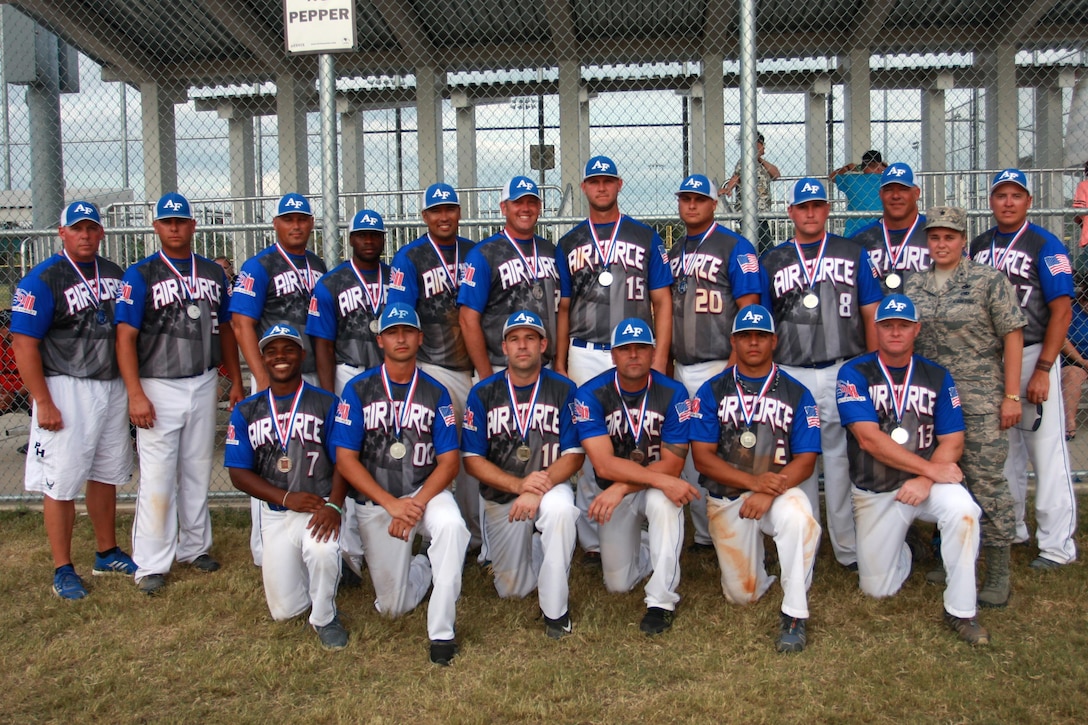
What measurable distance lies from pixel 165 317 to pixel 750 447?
3.36 meters

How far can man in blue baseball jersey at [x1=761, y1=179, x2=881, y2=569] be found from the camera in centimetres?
485

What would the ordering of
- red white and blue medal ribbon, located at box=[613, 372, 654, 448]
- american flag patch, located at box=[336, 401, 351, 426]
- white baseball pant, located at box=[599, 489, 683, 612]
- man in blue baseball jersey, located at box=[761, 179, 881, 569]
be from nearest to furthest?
white baseball pant, located at box=[599, 489, 683, 612] < american flag patch, located at box=[336, 401, 351, 426] < red white and blue medal ribbon, located at box=[613, 372, 654, 448] < man in blue baseball jersey, located at box=[761, 179, 881, 569]

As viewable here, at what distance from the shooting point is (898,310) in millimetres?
4250

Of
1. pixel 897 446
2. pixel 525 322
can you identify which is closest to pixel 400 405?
pixel 525 322

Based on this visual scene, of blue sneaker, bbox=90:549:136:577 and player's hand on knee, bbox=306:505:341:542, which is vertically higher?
player's hand on knee, bbox=306:505:341:542

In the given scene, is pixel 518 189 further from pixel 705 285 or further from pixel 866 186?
pixel 866 186

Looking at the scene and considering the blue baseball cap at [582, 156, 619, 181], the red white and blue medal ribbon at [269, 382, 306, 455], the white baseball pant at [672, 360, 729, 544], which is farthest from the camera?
the white baseball pant at [672, 360, 729, 544]

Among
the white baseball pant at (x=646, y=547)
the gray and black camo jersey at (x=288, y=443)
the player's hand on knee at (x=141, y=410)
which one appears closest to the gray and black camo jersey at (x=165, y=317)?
the player's hand on knee at (x=141, y=410)

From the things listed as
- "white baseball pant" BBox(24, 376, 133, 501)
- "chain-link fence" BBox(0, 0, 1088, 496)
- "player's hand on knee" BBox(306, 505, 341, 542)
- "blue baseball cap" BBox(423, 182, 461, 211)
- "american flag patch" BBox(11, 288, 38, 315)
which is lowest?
"player's hand on knee" BBox(306, 505, 341, 542)

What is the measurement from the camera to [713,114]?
14.6 metres

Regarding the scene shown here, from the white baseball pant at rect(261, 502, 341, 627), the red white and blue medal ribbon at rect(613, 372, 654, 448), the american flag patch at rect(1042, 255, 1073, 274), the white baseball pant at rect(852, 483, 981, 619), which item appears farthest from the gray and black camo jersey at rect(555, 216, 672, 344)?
the american flag patch at rect(1042, 255, 1073, 274)

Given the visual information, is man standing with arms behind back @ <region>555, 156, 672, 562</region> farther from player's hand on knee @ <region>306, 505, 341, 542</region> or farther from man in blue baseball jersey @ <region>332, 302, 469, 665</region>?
player's hand on knee @ <region>306, 505, 341, 542</region>

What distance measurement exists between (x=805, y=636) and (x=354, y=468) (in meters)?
2.30

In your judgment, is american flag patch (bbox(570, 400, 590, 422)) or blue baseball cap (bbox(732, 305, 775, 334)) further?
american flag patch (bbox(570, 400, 590, 422))
